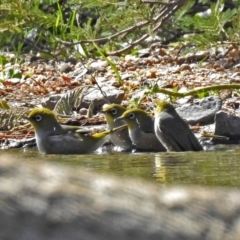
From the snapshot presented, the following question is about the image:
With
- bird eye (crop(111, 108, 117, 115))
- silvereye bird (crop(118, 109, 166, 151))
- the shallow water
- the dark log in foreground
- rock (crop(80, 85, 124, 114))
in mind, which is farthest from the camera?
rock (crop(80, 85, 124, 114))

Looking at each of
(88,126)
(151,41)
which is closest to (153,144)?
(88,126)

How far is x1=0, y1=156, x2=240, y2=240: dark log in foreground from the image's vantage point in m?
1.37

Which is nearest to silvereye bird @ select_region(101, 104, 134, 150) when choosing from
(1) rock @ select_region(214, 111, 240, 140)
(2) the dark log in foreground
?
(1) rock @ select_region(214, 111, 240, 140)

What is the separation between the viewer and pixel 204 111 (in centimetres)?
735

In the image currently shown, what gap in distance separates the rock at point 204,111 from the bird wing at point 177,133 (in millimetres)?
393

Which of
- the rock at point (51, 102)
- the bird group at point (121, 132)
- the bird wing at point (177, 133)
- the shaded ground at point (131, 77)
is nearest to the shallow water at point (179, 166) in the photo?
the bird wing at point (177, 133)

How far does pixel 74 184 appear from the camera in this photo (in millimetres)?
1426

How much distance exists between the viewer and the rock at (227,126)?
6.74 meters

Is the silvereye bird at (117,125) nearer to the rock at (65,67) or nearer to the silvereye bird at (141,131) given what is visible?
Answer: the silvereye bird at (141,131)

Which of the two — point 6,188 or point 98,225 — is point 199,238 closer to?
point 98,225

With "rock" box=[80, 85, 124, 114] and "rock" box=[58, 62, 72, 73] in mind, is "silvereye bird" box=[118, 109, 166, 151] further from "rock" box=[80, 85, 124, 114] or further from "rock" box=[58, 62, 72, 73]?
"rock" box=[58, 62, 72, 73]

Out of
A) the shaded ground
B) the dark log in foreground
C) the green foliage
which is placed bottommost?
the shaded ground

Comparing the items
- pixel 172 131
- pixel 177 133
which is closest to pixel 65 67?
pixel 172 131

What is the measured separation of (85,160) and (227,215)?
4362mm
